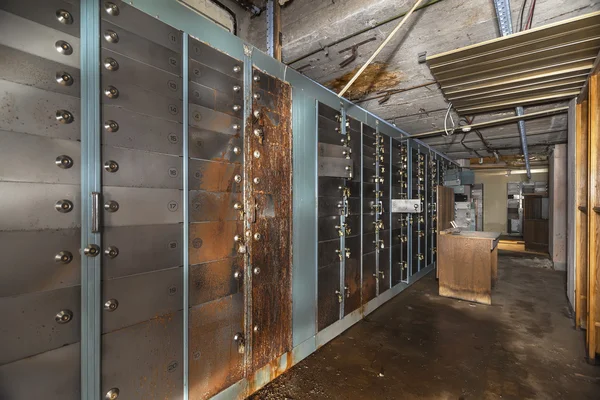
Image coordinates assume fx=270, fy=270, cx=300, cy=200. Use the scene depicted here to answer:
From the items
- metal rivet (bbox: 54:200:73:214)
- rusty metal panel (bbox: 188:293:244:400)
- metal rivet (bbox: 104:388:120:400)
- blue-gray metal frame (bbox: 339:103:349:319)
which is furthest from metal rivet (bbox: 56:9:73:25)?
blue-gray metal frame (bbox: 339:103:349:319)

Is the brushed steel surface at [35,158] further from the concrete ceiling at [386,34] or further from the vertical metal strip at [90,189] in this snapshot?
the concrete ceiling at [386,34]

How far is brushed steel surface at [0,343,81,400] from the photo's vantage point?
1031mm

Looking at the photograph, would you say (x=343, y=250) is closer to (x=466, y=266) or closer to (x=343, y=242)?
(x=343, y=242)

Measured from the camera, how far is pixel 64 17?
3.80 ft

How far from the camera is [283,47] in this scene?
2.59 metres

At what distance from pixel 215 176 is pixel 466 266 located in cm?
374

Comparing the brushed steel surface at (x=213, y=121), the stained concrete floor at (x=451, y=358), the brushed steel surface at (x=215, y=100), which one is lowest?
the stained concrete floor at (x=451, y=358)

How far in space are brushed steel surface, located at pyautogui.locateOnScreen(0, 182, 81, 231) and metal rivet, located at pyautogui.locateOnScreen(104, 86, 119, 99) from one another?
0.45 metres

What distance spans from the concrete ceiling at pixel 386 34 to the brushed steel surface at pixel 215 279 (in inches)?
80.3

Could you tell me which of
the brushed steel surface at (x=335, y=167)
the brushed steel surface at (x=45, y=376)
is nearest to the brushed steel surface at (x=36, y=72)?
the brushed steel surface at (x=45, y=376)

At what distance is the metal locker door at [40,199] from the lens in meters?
1.03

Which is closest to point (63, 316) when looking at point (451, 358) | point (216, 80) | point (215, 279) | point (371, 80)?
point (215, 279)

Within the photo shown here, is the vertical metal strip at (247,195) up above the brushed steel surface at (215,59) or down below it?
below

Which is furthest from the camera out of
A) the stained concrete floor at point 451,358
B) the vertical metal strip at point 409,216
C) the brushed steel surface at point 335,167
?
the vertical metal strip at point 409,216
